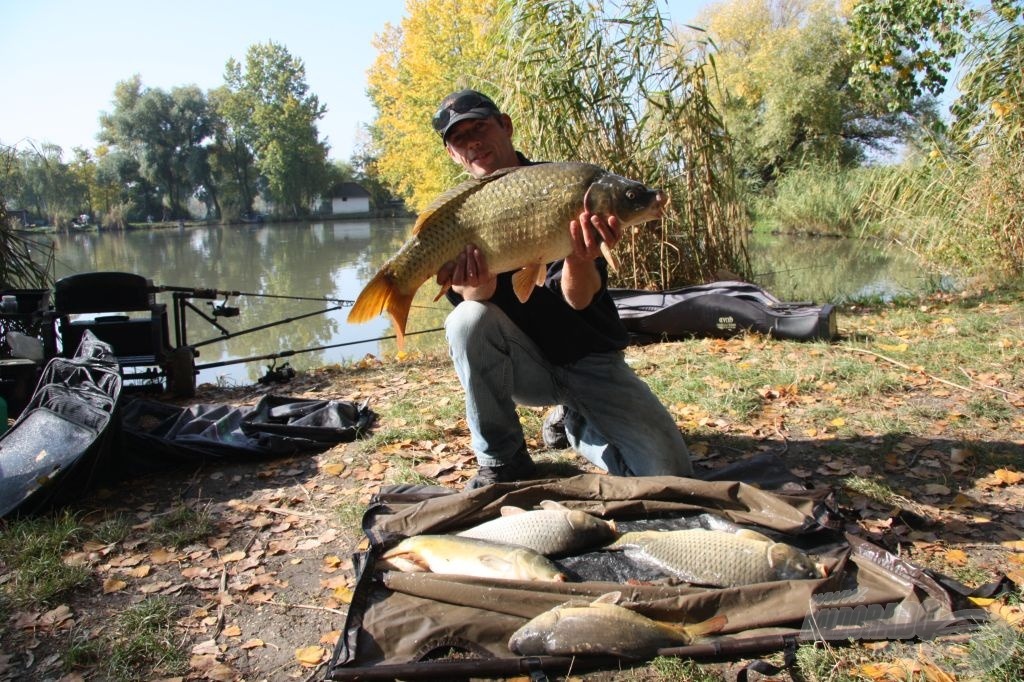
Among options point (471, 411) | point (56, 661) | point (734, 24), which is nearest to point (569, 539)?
point (471, 411)

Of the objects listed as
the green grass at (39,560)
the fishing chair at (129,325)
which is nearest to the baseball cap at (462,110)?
the green grass at (39,560)

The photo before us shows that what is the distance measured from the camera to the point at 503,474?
2309mm

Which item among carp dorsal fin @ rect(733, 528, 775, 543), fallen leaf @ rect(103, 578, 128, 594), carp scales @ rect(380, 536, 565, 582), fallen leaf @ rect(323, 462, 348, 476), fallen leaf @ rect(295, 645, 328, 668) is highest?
carp dorsal fin @ rect(733, 528, 775, 543)

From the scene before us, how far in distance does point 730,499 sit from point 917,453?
1038mm

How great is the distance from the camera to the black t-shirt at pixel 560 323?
7.63ft

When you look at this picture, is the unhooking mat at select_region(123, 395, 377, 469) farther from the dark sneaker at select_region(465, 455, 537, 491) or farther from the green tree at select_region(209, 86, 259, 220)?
the green tree at select_region(209, 86, 259, 220)

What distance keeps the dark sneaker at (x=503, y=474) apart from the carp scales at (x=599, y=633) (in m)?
0.84

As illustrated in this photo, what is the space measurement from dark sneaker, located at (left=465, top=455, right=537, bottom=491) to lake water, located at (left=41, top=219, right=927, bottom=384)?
2613mm

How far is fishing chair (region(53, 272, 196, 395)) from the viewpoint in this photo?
409cm

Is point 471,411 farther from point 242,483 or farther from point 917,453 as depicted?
point 917,453

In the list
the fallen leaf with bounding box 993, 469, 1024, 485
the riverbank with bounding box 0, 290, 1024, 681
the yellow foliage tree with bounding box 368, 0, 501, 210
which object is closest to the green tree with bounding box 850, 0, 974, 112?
the riverbank with bounding box 0, 290, 1024, 681

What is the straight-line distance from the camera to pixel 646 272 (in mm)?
5523

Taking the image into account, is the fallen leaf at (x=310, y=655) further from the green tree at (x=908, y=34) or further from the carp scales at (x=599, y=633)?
the green tree at (x=908, y=34)

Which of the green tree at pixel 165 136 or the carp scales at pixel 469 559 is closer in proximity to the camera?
the carp scales at pixel 469 559
